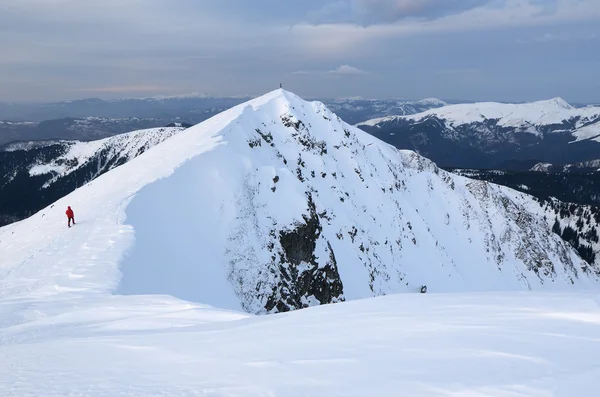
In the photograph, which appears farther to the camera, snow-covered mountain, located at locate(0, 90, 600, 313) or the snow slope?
snow-covered mountain, located at locate(0, 90, 600, 313)

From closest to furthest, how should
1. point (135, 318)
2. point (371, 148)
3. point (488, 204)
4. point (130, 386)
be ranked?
point (130, 386) < point (135, 318) < point (371, 148) < point (488, 204)

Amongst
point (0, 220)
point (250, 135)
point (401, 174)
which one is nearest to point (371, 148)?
point (401, 174)

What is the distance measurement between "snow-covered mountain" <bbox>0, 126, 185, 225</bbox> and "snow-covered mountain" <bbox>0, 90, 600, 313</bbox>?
13356cm

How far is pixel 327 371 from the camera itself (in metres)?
6.65

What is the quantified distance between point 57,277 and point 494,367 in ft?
66.3

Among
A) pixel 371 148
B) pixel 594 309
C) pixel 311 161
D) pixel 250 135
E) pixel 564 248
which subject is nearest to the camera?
pixel 594 309

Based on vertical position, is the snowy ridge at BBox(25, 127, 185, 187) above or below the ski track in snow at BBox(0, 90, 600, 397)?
above

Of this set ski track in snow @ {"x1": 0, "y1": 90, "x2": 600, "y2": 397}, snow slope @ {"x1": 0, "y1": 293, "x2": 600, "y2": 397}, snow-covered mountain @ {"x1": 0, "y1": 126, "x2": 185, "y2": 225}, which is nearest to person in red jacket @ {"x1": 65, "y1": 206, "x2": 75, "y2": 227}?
ski track in snow @ {"x1": 0, "y1": 90, "x2": 600, "y2": 397}

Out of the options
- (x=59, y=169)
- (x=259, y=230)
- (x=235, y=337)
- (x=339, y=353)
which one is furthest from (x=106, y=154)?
(x=339, y=353)

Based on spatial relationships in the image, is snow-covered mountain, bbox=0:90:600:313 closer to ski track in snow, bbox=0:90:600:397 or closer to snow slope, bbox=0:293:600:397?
ski track in snow, bbox=0:90:600:397

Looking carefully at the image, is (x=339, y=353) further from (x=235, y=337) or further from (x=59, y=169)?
(x=59, y=169)

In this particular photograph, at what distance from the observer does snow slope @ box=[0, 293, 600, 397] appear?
5965mm

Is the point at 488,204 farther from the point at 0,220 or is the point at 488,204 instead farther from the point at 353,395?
the point at 0,220

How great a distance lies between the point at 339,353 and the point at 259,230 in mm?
30669
